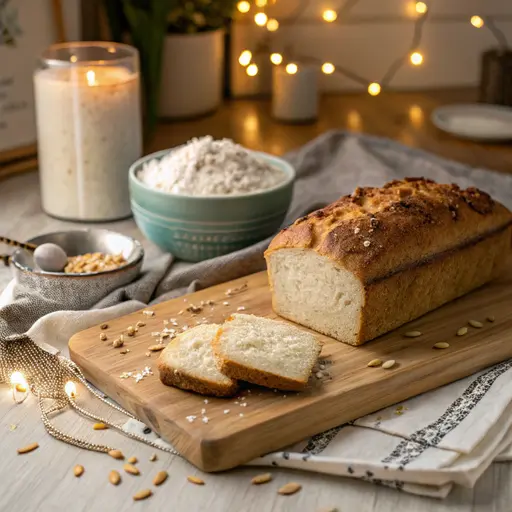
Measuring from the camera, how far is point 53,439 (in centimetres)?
167

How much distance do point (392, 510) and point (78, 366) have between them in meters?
0.74

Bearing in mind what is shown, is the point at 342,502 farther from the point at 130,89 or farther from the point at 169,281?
the point at 130,89

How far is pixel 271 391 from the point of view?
5.56 ft

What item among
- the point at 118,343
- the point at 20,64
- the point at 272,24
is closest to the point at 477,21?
the point at 272,24

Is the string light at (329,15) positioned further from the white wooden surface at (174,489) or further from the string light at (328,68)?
the white wooden surface at (174,489)

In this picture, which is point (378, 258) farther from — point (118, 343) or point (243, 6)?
point (243, 6)

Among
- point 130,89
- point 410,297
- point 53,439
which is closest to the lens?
point 53,439

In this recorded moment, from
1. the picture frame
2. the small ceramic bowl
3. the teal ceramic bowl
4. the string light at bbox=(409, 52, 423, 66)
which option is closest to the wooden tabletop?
the small ceramic bowl

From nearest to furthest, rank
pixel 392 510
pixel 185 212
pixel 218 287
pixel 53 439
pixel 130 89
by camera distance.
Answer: pixel 392 510, pixel 53 439, pixel 218 287, pixel 185 212, pixel 130 89

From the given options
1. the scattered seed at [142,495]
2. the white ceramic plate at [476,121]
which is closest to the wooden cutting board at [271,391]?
the scattered seed at [142,495]

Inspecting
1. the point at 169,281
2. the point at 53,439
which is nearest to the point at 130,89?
the point at 169,281

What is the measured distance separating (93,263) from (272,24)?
191 centimetres

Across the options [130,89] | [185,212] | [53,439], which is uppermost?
[130,89]

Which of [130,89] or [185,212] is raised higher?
[130,89]
